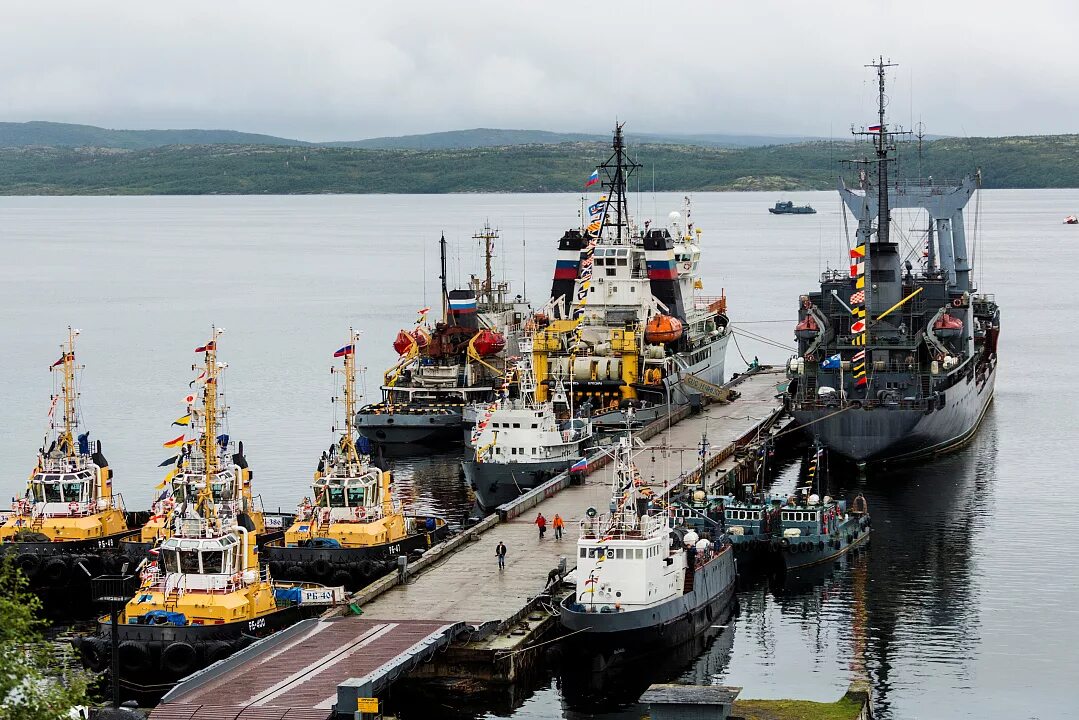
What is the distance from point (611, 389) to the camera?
83125 millimetres

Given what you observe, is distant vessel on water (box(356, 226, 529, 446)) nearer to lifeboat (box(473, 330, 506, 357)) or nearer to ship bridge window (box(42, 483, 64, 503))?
lifeboat (box(473, 330, 506, 357))

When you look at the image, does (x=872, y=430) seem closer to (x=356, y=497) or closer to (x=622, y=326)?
(x=622, y=326)

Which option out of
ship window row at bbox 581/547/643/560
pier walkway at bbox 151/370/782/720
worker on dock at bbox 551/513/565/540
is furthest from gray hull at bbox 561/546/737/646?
worker on dock at bbox 551/513/565/540

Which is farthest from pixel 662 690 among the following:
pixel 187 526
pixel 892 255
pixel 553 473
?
pixel 892 255

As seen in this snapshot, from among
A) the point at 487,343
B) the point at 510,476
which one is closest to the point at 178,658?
the point at 510,476

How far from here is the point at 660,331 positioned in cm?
8500

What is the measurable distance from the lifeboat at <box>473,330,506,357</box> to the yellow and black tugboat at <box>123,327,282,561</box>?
97.4 ft

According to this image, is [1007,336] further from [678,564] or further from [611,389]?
[678,564]

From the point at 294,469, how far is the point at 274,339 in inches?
2369

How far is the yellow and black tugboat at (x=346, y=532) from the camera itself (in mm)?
54000

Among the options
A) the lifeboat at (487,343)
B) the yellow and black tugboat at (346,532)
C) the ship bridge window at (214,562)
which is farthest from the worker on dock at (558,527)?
the lifeboat at (487,343)

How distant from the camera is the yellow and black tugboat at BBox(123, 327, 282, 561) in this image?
161 ft

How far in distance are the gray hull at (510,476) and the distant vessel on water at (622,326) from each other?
10.4 meters

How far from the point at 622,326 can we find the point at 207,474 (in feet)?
135
